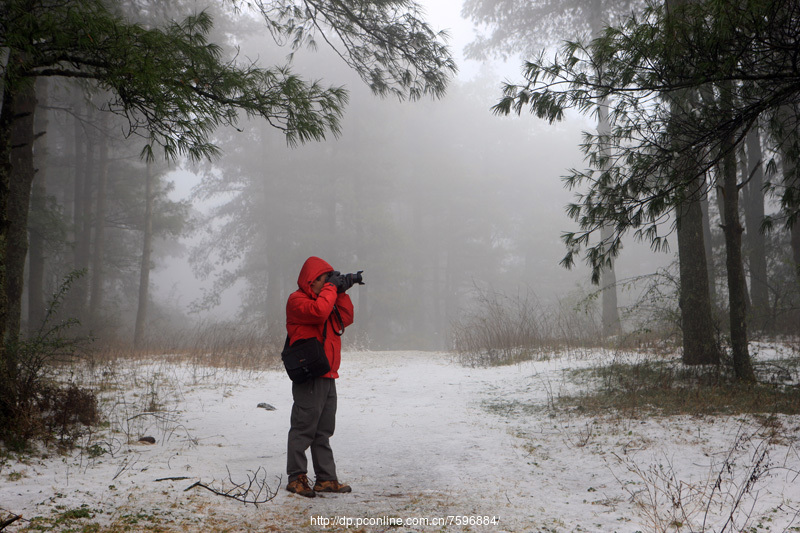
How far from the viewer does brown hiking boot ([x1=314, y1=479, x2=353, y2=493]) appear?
3889mm

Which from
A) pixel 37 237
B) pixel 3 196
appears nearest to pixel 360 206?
pixel 37 237

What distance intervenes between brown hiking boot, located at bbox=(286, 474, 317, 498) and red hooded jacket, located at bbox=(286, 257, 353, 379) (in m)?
0.78

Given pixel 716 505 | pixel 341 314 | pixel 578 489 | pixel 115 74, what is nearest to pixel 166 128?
pixel 115 74

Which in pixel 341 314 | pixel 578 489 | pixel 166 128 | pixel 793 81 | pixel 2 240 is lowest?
pixel 578 489

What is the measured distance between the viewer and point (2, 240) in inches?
169

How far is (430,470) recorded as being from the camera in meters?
4.59

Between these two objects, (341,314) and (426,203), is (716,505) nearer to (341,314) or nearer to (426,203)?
(341,314)

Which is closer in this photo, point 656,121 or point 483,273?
point 656,121

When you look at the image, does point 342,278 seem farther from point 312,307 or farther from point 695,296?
point 695,296

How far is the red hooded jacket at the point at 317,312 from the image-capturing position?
4004 mm

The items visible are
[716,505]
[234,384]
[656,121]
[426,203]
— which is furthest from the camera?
[426,203]

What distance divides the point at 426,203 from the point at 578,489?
90.7ft

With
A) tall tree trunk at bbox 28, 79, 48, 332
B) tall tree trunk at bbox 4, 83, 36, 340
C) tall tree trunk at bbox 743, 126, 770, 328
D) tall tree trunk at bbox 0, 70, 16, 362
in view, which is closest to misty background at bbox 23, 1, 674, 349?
tall tree trunk at bbox 28, 79, 48, 332

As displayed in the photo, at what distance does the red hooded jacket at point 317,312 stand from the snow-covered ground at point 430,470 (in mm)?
1151
